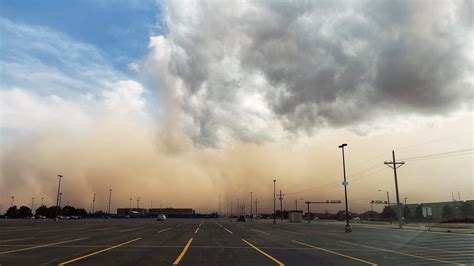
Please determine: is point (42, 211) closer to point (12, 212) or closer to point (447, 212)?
point (12, 212)

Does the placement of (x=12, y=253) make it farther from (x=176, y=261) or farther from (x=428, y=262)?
(x=428, y=262)

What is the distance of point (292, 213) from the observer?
104m

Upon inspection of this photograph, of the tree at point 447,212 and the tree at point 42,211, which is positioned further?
the tree at point 42,211

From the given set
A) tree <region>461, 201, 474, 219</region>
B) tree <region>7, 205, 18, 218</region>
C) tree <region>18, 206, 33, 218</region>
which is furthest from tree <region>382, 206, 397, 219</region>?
tree <region>7, 205, 18, 218</region>

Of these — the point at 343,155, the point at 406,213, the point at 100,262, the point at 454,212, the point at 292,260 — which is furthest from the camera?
the point at 406,213


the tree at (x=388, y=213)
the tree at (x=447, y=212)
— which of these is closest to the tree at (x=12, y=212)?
the tree at (x=388, y=213)

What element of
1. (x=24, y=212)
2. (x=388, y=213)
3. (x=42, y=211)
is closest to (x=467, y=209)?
(x=388, y=213)

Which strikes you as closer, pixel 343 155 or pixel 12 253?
pixel 12 253

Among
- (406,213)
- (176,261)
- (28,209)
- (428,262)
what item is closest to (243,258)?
(176,261)

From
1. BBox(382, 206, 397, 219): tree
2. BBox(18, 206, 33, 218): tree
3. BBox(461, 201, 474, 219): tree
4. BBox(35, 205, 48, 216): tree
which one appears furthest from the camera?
BBox(35, 205, 48, 216): tree

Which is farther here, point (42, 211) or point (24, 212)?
point (42, 211)

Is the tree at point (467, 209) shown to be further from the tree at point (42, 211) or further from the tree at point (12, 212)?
the tree at point (12, 212)

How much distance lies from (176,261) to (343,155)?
38223mm

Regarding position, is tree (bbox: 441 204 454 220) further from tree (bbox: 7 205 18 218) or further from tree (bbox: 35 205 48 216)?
tree (bbox: 7 205 18 218)
